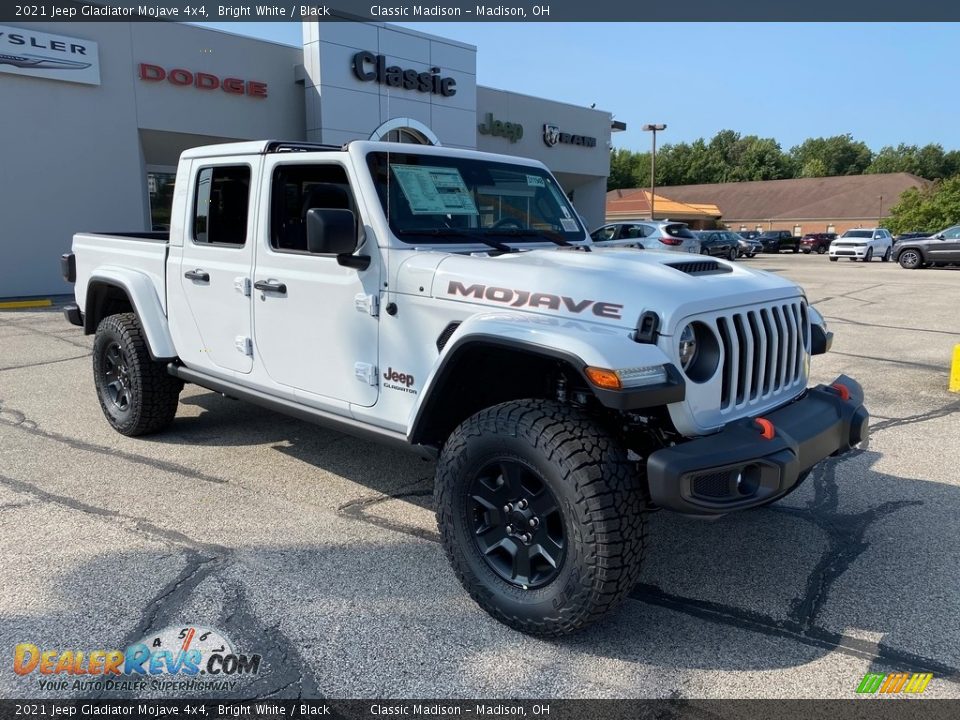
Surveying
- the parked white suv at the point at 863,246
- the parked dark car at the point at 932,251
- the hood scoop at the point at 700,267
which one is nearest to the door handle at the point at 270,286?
the hood scoop at the point at 700,267

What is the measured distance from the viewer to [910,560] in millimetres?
3633

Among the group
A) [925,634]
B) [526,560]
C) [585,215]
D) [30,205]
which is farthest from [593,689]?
[585,215]

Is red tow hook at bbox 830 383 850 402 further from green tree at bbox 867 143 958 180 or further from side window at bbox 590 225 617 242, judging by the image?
A: green tree at bbox 867 143 958 180

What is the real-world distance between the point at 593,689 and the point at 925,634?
4.65ft

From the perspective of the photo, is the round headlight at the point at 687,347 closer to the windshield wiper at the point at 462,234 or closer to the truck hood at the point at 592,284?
the truck hood at the point at 592,284

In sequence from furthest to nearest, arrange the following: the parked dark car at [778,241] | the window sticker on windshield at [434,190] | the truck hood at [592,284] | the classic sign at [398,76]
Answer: the parked dark car at [778,241] < the classic sign at [398,76] < the window sticker on windshield at [434,190] < the truck hood at [592,284]

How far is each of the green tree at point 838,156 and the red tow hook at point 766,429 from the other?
113 m

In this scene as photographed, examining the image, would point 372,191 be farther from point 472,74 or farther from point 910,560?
point 472,74

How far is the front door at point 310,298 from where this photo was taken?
3674 mm

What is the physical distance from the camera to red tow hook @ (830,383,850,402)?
350 cm

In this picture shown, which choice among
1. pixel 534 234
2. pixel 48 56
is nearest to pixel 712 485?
pixel 534 234

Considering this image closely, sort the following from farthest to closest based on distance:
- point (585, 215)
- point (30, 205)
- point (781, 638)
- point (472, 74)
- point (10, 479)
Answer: point (585, 215) → point (472, 74) → point (30, 205) → point (10, 479) → point (781, 638)

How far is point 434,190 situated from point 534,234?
26.2 inches

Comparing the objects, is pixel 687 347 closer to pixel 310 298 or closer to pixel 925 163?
pixel 310 298
